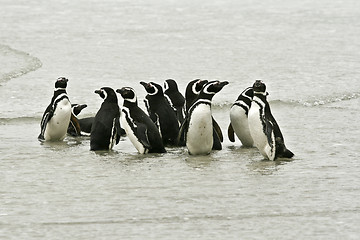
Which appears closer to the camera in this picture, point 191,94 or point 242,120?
point 242,120

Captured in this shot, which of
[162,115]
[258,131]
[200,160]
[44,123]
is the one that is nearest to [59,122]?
[44,123]

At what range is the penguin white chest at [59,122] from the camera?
7.57 meters

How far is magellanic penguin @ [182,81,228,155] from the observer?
6863mm

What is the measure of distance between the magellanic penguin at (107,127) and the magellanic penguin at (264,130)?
1.21m

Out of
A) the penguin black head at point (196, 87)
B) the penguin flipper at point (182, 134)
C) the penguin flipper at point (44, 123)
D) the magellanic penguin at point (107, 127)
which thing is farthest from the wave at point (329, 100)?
the penguin flipper at point (44, 123)

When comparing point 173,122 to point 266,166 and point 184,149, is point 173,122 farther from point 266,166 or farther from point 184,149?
point 266,166

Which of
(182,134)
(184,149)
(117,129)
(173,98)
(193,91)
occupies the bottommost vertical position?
(184,149)

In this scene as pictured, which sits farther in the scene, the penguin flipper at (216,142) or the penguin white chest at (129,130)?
the penguin flipper at (216,142)

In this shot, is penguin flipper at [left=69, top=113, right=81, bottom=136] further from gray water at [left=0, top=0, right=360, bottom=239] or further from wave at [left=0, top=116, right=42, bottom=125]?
wave at [left=0, top=116, right=42, bottom=125]

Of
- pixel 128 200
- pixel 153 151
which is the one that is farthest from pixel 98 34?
pixel 128 200

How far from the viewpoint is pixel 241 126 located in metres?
7.34

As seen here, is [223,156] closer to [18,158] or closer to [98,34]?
[18,158]

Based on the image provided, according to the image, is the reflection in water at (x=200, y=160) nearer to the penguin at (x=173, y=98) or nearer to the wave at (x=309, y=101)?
the penguin at (x=173, y=98)

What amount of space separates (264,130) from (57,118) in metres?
2.08
